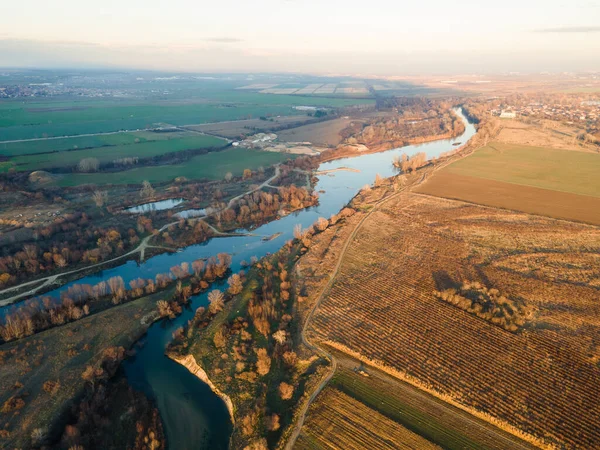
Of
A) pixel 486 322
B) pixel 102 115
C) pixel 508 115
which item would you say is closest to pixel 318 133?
pixel 508 115

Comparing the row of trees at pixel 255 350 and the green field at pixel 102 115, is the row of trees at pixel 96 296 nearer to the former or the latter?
the row of trees at pixel 255 350

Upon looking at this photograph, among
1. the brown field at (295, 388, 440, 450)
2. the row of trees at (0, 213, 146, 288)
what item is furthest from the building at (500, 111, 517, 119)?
the brown field at (295, 388, 440, 450)

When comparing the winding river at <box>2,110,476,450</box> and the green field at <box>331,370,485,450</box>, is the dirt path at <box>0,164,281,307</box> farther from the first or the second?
the green field at <box>331,370,485,450</box>

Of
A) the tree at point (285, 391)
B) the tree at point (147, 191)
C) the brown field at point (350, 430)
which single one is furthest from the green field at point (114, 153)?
the brown field at point (350, 430)

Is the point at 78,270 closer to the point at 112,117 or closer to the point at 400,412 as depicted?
the point at 400,412

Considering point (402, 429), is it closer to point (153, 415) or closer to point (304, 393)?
point (304, 393)
